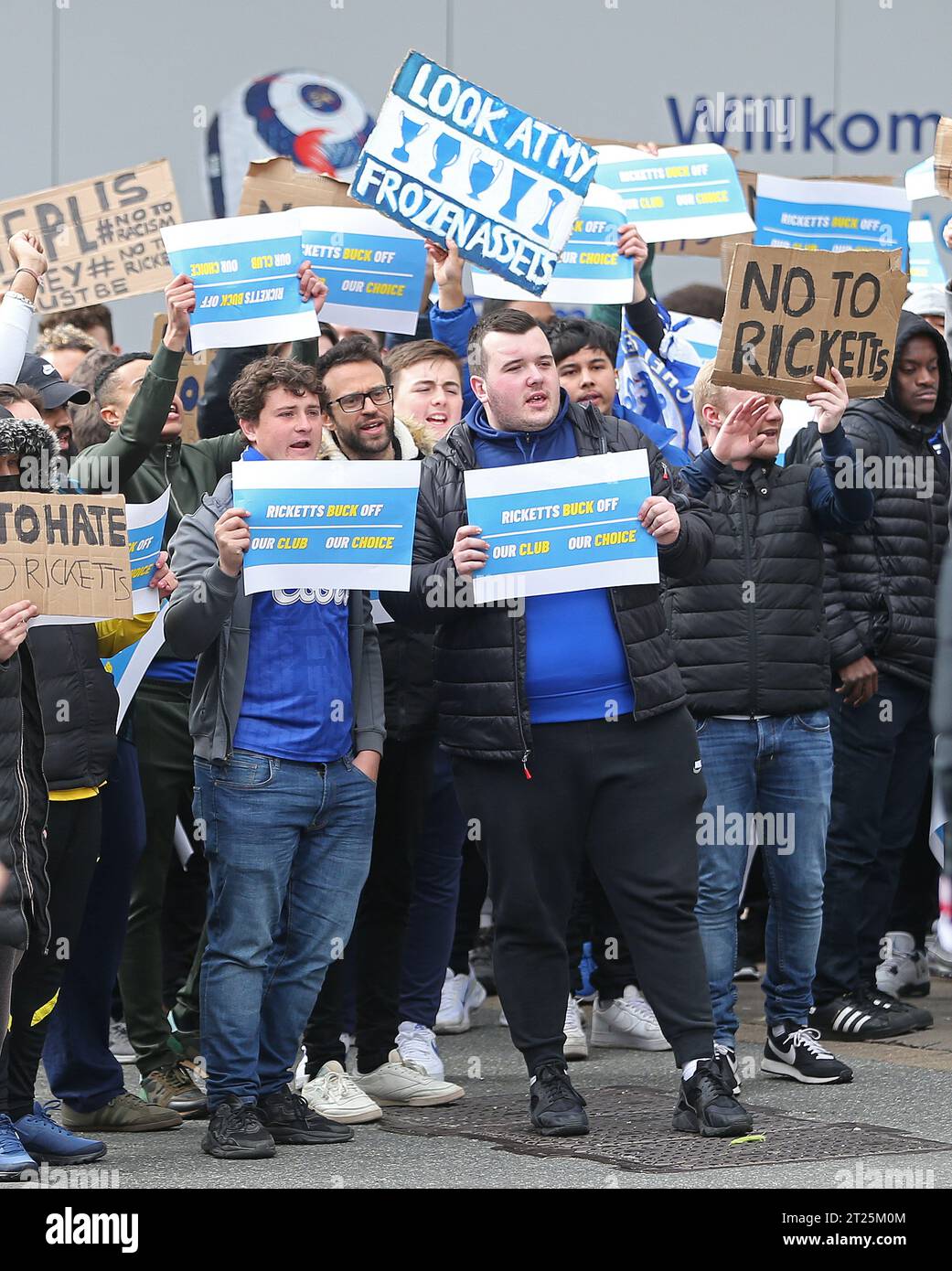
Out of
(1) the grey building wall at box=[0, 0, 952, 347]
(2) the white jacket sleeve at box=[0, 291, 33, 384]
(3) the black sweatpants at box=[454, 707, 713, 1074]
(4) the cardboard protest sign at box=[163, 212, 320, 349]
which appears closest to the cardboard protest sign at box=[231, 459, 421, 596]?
(3) the black sweatpants at box=[454, 707, 713, 1074]

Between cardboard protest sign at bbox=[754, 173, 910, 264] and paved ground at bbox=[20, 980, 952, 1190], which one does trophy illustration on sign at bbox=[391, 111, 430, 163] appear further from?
paved ground at bbox=[20, 980, 952, 1190]

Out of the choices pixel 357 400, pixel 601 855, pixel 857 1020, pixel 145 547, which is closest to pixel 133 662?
pixel 145 547

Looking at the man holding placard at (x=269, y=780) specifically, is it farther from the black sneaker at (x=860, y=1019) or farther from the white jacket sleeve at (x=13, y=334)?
the black sneaker at (x=860, y=1019)

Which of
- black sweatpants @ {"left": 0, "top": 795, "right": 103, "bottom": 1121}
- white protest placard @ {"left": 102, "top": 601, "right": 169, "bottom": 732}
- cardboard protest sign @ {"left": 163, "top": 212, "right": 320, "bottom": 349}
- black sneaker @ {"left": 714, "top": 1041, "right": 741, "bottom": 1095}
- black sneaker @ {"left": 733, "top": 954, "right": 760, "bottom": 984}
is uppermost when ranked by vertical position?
cardboard protest sign @ {"left": 163, "top": 212, "right": 320, "bottom": 349}

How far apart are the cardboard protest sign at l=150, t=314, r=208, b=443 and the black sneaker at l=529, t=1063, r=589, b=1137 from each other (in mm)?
2785

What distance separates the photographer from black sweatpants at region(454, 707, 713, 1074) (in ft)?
19.3

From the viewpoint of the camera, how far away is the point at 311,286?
22.3 feet

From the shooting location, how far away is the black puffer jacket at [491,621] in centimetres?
586

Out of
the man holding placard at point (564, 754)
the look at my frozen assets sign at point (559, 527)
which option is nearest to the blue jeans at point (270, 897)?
the man holding placard at point (564, 754)

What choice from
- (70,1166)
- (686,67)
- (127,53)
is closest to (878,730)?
(70,1166)

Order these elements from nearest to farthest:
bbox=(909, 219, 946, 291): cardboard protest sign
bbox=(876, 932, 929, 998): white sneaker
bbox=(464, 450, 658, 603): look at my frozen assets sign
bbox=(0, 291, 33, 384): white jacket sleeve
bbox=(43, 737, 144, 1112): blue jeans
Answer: bbox=(464, 450, 658, 603): look at my frozen assets sign
bbox=(43, 737, 144, 1112): blue jeans
bbox=(0, 291, 33, 384): white jacket sleeve
bbox=(876, 932, 929, 998): white sneaker
bbox=(909, 219, 946, 291): cardboard protest sign

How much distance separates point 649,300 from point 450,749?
8.21ft

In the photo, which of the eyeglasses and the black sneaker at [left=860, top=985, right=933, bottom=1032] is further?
the black sneaker at [left=860, top=985, right=933, bottom=1032]

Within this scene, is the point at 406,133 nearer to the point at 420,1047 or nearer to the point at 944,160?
the point at 944,160
